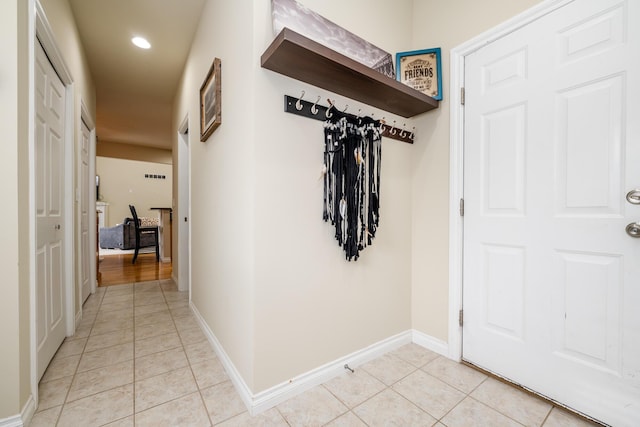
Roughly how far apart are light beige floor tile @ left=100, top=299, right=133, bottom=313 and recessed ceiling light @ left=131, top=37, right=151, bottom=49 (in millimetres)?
2662

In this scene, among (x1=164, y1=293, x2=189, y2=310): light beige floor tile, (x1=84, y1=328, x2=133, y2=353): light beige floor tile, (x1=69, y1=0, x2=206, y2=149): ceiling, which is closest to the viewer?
(x1=84, y1=328, x2=133, y2=353): light beige floor tile

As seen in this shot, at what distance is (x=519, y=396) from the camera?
1.44 metres

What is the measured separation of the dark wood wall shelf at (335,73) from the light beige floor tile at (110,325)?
94.8 inches

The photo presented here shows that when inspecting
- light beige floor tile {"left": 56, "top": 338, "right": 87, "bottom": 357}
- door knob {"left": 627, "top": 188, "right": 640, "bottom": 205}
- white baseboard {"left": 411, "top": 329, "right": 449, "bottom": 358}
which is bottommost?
light beige floor tile {"left": 56, "top": 338, "right": 87, "bottom": 357}

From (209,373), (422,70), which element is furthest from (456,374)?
(422,70)

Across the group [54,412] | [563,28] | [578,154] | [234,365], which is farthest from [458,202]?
[54,412]

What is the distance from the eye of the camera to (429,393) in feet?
4.77

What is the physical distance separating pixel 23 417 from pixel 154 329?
3.54 feet

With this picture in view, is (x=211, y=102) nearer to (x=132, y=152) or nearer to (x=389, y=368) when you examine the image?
(x=389, y=368)

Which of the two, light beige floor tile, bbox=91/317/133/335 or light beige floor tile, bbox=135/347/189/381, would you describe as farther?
light beige floor tile, bbox=91/317/133/335

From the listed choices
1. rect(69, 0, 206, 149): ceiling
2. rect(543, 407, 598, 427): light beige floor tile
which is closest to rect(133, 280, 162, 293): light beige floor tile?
rect(69, 0, 206, 149): ceiling

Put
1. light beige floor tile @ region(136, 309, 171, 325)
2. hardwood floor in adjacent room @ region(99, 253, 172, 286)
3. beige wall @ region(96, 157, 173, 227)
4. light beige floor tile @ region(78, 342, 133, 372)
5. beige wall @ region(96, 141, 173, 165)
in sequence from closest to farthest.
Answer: light beige floor tile @ region(78, 342, 133, 372)
light beige floor tile @ region(136, 309, 171, 325)
hardwood floor in adjacent room @ region(99, 253, 172, 286)
beige wall @ region(96, 141, 173, 165)
beige wall @ region(96, 157, 173, 227)

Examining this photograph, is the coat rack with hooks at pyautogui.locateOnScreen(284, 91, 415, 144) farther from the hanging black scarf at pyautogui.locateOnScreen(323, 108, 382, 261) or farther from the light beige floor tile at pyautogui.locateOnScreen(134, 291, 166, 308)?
the light beige floor tile at pyautogui.locateOnScreen(134, 291, 166, 308)

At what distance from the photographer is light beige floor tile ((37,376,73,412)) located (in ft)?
4.49
